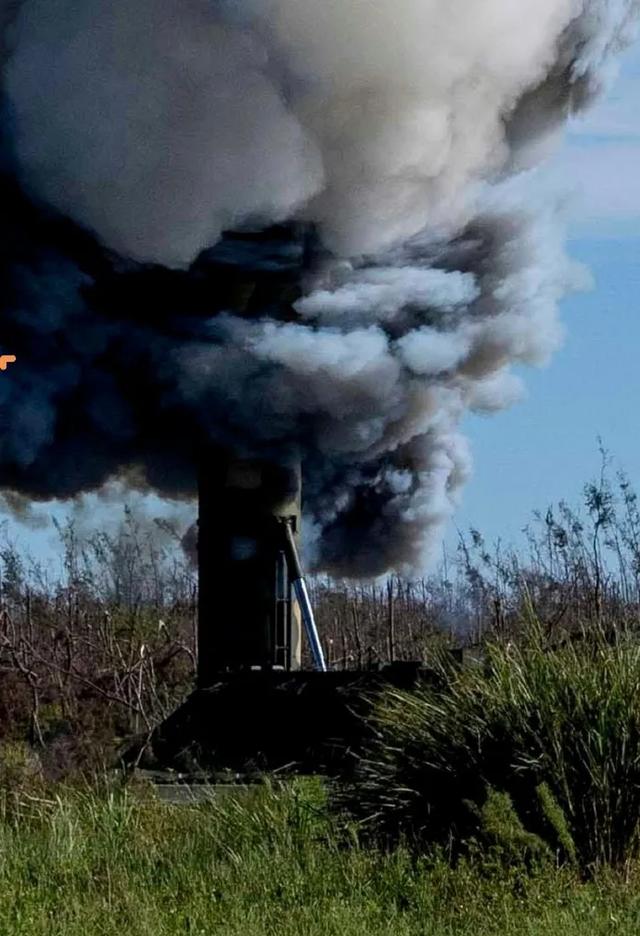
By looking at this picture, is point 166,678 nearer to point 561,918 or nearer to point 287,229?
point 287,229

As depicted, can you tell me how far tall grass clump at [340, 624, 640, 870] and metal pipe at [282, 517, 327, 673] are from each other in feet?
33.2

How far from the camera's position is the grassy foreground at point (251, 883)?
10.2 metres

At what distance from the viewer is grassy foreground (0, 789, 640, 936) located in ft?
33.4

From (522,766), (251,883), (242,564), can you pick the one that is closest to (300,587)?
(242,564)

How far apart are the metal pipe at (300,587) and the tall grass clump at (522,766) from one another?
33.2 ft

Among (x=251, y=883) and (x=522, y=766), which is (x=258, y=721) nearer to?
(x=522, y=766)

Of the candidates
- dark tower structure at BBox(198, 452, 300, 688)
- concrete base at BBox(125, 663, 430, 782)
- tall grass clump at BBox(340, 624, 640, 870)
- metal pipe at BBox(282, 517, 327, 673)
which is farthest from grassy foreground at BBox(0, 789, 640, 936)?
dark tower structure at BBox(198, 452, 300, 688)

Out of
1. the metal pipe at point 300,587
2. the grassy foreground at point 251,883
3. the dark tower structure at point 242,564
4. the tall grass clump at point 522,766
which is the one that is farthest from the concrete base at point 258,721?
the tall grass clump at point 522,766

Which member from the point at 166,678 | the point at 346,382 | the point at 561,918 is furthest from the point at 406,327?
the point at 561,918

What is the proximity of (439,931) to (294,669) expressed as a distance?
14.0 meters

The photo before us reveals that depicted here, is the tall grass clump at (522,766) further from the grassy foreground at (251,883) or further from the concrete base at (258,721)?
the concrete base at (258,721)

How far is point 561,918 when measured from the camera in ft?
→ 33.3

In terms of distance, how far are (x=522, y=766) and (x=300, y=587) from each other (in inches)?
452

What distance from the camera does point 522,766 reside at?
40.8 feet
